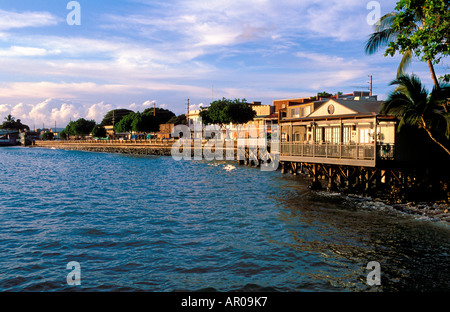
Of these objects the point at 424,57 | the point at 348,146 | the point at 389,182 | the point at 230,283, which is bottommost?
the point at 230,283

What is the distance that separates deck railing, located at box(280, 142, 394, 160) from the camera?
2341 cm

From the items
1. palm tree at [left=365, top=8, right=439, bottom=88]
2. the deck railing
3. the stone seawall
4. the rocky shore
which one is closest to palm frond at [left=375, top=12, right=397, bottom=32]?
palm tree at [left=365, top=8, right=439, bottom=88]

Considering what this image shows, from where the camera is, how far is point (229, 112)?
3300 inches

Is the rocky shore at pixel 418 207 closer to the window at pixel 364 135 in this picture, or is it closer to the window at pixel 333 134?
the window at pixel 364 135

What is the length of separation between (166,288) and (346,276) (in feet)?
18.3

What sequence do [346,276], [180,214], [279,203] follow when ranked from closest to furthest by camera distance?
1. [346,276]
2. [180,214]
3. [279,203]

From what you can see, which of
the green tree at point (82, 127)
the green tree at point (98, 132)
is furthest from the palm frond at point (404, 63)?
the green tree at point (82, 127)

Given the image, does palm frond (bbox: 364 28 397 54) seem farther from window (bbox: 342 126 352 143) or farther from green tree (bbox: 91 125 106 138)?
green tree (bbox: 91 125 106 138)

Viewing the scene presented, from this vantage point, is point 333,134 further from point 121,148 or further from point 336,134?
point 121,148

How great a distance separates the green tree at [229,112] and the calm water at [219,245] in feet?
191
